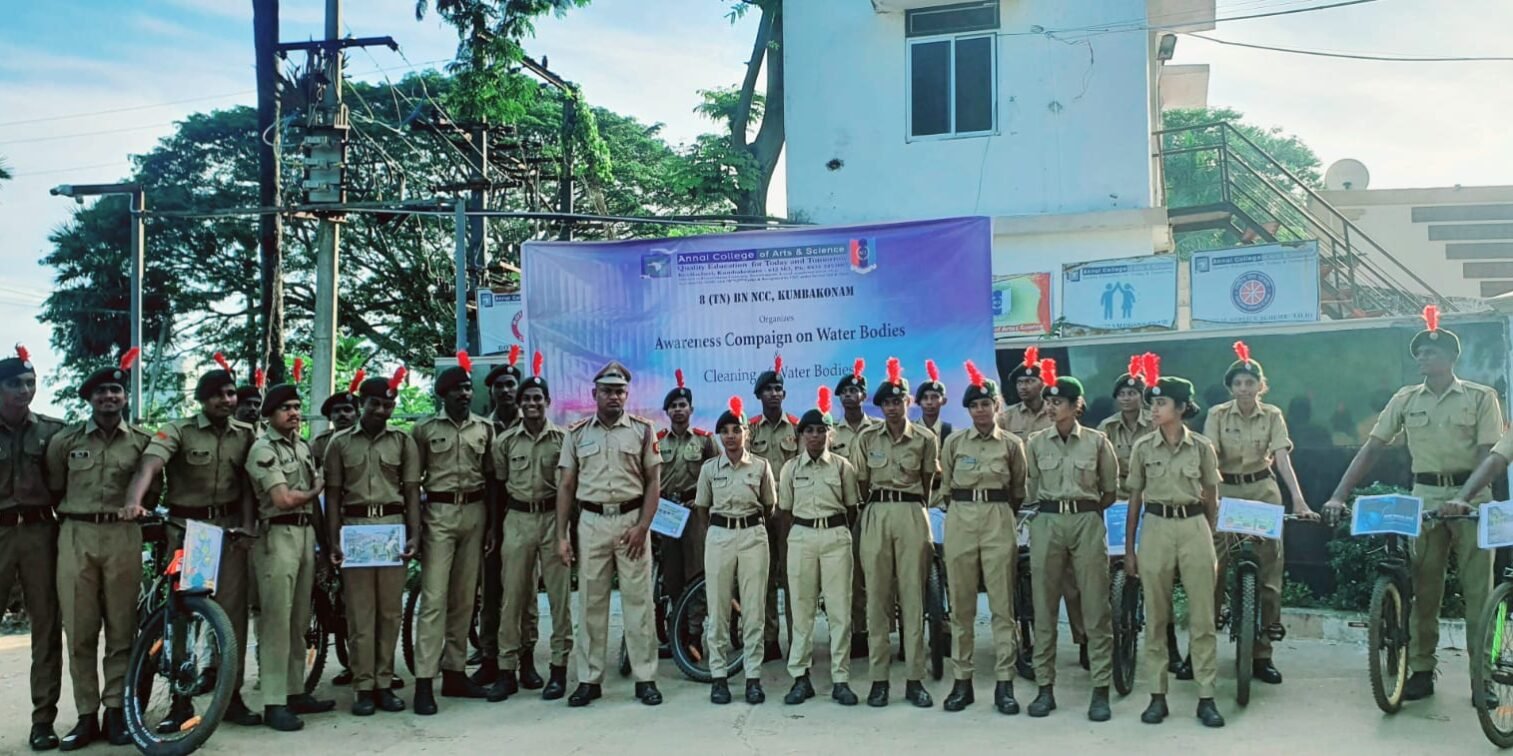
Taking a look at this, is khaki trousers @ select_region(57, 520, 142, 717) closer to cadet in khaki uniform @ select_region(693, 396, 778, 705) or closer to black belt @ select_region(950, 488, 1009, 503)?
cadet in khaki uniform @ select_region(693, 396, 778, 705)

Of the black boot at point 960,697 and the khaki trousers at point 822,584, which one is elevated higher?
the khaki trousers at point 822,584

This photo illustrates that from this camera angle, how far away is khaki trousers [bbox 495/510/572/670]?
715 cm

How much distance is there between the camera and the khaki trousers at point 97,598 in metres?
6.05

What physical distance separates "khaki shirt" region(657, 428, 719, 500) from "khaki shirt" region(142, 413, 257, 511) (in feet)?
8.78

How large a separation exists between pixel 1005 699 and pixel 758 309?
3942 mm

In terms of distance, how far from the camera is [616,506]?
22.9 feet

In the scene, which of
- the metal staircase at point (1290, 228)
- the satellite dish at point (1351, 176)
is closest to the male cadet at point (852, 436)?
the metal staircase at point (1290, 228)

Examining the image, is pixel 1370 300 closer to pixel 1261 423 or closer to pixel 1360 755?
pixel 1261 423

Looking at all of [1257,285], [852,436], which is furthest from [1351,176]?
[852,436]

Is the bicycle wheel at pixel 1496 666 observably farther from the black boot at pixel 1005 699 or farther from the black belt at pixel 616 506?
the black belt at pixel 616 506

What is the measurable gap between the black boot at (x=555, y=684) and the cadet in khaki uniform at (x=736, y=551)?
0.88 m

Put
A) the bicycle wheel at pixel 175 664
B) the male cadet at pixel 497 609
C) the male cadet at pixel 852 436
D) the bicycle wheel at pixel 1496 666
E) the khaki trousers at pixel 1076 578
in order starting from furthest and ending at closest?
the male cadet at pixel 852 436 → the male cadet at pixel 497 609 → the khaki trousers at pixel 1076 578 → the bicycle wheel at pixel 175 664 → the bicycle wheel at pixel 1496 666

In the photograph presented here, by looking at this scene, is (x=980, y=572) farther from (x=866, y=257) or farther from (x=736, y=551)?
(x=866, y=257)

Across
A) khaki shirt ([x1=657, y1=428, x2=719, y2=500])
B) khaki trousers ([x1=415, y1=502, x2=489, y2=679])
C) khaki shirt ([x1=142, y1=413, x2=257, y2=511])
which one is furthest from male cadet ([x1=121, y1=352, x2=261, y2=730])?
khaki shirt ([x1=657, y1=428, x2=719, y2=500])
